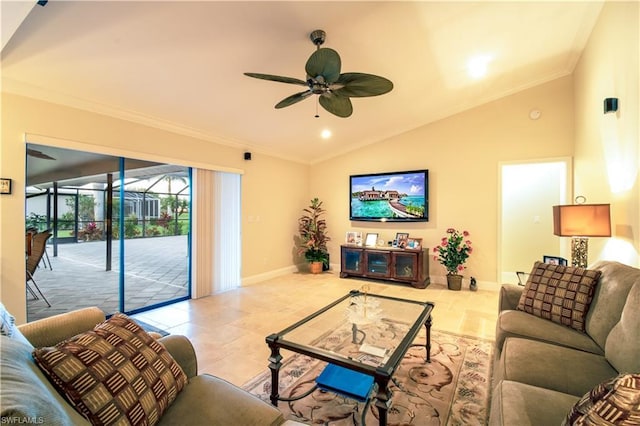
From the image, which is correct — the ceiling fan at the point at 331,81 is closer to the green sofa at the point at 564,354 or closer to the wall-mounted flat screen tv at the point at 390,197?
the green sofa at the point at 564,354

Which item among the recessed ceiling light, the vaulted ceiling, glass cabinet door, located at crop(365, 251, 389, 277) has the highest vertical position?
the recessed ceiling light

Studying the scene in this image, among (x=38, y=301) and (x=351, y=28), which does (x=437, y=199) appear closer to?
(x=351, y=28)

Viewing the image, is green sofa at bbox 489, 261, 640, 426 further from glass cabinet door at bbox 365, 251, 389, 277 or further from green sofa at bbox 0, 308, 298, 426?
glass cabinet door at bbox 365, 251, 389, 277

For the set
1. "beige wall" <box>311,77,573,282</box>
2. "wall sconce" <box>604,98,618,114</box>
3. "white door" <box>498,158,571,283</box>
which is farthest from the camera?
"white door" <box>498,158,571,283</box>

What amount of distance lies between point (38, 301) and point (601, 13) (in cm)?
721

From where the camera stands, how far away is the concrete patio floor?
11.5 feet

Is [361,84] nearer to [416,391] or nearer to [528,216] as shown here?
[416,391]

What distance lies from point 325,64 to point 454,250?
388 cm

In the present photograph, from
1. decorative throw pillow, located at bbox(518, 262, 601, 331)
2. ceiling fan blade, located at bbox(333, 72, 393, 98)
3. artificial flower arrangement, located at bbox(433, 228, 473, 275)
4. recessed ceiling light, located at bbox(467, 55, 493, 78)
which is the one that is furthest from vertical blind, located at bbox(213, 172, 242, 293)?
decorative throw pillow, located at bbox(518, 262, 601, 331)

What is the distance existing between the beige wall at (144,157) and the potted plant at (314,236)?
0.22m

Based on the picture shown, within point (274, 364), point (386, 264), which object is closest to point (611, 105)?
point (386, 264)

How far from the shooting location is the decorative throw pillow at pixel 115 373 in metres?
0.97

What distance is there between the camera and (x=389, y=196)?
5535mm

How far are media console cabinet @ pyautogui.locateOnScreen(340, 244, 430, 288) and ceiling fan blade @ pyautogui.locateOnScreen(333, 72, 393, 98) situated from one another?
3.25 metres
